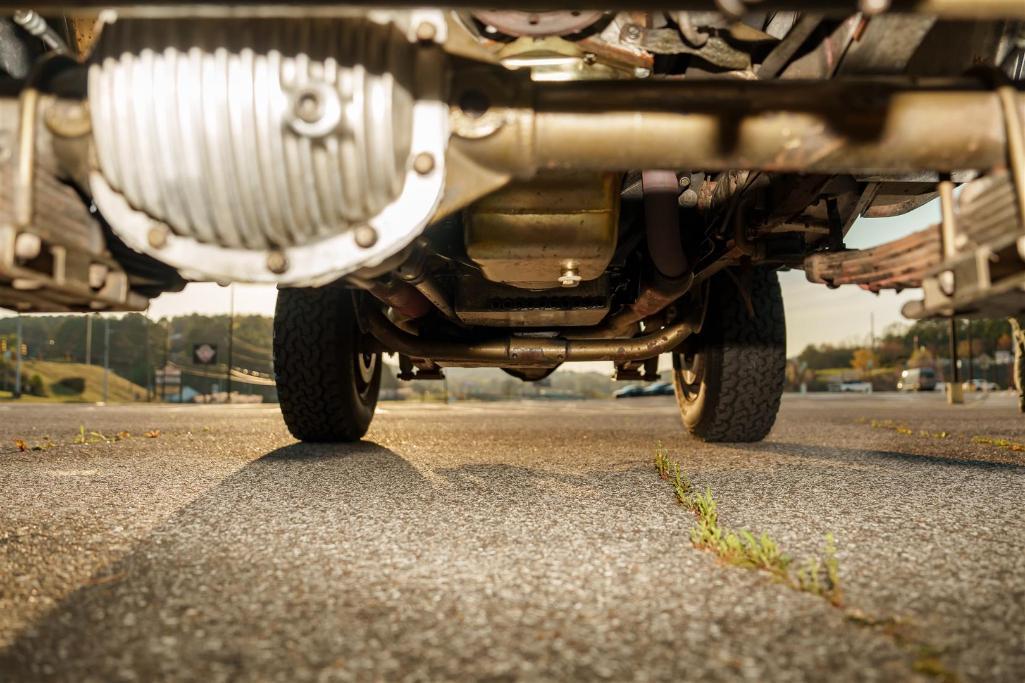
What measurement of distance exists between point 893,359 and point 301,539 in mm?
87875

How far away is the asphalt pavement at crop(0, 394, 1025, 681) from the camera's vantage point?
882 millimetres

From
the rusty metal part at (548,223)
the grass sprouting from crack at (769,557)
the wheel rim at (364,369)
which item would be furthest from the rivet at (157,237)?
the wheel rim at (364,369)

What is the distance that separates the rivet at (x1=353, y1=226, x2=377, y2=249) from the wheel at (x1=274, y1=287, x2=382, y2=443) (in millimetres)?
1939

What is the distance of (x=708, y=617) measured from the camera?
102 cm

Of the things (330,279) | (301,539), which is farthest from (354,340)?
(330,279)

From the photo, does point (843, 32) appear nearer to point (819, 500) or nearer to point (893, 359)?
point (819, 500)

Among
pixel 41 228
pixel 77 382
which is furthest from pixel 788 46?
pixel 77 382

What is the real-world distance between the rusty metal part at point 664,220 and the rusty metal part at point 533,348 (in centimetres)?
87

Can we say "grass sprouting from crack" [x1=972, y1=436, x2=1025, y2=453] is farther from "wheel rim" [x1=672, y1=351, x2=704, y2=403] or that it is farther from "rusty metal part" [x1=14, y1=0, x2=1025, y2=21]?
"rusty metal part" [x1=14, y1=0, x2=1025, y2=21]

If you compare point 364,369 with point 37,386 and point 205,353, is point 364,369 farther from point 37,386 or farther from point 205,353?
point 37,386

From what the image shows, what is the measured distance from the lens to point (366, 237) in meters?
1.13

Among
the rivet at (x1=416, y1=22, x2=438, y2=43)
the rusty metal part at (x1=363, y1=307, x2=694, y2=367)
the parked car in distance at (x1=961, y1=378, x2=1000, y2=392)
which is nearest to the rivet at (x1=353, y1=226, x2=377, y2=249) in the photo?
the rivet at (x1=416, y1=22, x2=438, y2=43)

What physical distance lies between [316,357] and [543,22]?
7.42 ft

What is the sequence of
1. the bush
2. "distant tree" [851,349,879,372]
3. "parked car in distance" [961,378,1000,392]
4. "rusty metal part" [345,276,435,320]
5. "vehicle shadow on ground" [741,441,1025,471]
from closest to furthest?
"rusty metal part" [345,276,435,320]
"vehicle shadow on ground" [741,441,1025,471]
"parked car in distance" [961,378,1000,392]
the bush
"distant tree" [851,349,879,372]
